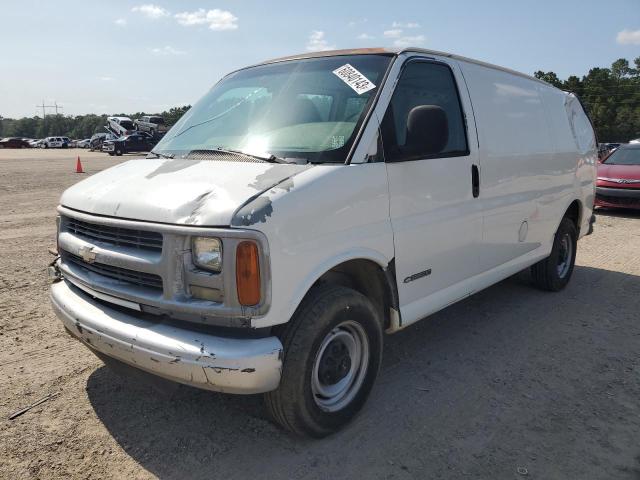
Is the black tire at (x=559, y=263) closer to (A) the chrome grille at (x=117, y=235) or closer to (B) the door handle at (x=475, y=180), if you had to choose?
(B) the door handle at (x=475, y=180)

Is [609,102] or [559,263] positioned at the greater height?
[609,102]

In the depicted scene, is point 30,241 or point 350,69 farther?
point 30,241

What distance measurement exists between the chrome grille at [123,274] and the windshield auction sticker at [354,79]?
1.71 metres

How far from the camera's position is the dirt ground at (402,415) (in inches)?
109

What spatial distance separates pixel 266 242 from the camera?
2465 mm

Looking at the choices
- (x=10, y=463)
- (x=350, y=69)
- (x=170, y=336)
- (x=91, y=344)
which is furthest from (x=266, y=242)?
(x=10, y=463)

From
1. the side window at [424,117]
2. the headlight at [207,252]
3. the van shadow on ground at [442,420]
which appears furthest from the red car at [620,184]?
the headlight at [207,252]

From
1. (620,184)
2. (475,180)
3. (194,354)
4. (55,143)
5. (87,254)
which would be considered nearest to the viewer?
(194,354)

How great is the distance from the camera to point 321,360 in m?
2.98

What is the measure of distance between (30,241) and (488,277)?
654cm

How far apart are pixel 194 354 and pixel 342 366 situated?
3.31ft

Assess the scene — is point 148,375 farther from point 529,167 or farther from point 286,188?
point 529,167

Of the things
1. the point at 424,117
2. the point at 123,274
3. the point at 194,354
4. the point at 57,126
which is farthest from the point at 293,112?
the point at 57,126

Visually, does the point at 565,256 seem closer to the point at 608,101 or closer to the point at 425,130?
the point at 425,130
